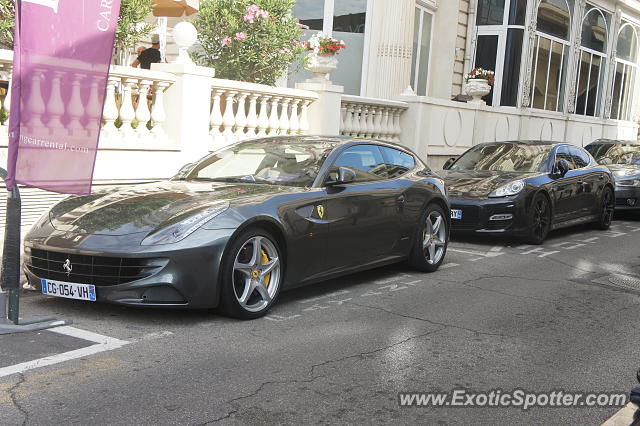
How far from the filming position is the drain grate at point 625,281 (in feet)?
28.6

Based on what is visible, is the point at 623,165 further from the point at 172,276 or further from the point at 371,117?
the point at 172,276

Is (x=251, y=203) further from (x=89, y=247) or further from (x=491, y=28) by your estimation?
(x=491, y=28)

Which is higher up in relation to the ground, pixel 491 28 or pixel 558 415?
pixel 491 28

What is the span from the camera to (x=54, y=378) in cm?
465

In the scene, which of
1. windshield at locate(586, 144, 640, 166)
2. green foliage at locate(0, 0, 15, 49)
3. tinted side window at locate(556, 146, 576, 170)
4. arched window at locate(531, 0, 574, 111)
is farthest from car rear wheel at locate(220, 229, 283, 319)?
arched window at locate(531, 0, 574, 111)

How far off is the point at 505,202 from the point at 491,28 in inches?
535

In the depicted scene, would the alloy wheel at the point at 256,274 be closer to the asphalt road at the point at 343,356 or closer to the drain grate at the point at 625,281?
the asphalt road at the point at 343,356

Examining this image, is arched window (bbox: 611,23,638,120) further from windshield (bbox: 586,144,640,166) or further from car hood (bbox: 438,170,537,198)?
car hood (bbox: 438,170,537,198)

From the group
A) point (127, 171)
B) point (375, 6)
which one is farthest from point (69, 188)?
point (375, 6)

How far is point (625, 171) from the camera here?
1605 cm

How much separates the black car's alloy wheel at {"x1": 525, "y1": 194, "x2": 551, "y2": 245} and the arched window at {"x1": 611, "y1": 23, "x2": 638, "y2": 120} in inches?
868

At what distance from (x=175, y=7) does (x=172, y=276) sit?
32.4 ft

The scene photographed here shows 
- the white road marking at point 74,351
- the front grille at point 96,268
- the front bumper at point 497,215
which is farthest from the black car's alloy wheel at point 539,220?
the white road marking at point 74,351

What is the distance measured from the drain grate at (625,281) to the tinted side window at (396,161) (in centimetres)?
259
